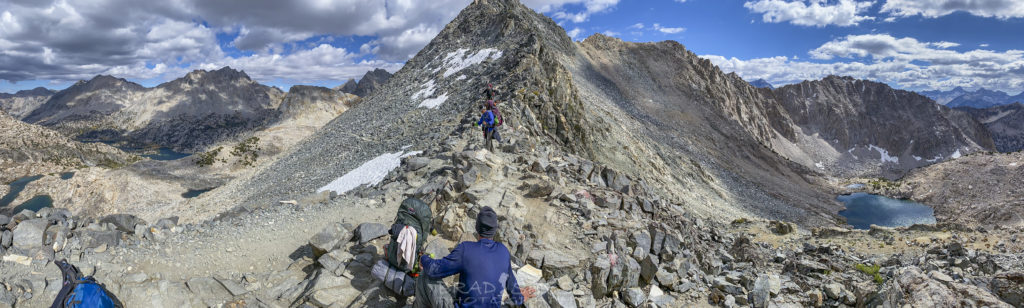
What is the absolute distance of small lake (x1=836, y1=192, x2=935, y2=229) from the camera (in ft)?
245

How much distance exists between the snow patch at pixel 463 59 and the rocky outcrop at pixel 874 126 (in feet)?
478

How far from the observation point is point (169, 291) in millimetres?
8078

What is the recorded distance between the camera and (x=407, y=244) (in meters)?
7.20

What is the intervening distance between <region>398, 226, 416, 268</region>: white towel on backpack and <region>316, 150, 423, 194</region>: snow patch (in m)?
11.8

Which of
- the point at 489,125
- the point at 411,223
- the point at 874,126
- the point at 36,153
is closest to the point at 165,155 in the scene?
the point at 36,153

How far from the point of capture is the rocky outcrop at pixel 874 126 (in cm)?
15325

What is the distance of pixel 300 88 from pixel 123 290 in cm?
14190

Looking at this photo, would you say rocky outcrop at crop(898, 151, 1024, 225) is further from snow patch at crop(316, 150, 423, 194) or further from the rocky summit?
snow patch at crop(316, 150, 423, 194)

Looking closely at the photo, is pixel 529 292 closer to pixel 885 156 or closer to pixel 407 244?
pixel 407 244

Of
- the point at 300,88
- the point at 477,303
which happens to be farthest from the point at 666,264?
the point at 300,88

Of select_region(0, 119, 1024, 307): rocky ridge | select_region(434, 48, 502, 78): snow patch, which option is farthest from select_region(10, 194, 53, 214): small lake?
select_region(0, 119, 1024, 307): rocky ridge

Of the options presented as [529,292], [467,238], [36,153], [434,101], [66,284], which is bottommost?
[36,153]

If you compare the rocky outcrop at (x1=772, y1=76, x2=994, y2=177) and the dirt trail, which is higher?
the rocky outcrop at (x1=772, y1=76, x2=994, y2=177)

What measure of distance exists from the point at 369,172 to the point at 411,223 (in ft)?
46.2
